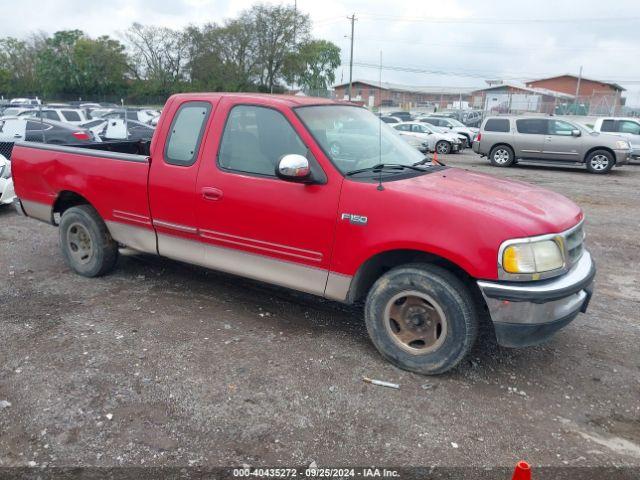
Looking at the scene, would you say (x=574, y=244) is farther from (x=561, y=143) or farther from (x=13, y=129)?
(x=13, y=129)

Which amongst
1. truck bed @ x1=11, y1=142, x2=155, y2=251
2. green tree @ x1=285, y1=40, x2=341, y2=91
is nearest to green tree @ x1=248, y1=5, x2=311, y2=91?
green tree @ x1=285, y1=40, x2=341, y2=91

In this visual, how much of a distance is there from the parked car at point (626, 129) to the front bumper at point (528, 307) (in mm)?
17477

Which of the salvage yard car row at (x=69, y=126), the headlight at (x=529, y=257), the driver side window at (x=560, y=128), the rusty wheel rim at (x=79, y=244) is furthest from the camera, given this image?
the driver side window at (x=560, y=128)

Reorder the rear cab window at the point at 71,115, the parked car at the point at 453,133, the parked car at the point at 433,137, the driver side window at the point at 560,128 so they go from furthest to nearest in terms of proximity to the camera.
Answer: the parked car at the point at 453,133
the parked car at the point at 433,137
the rear cab window at the point at 71,115
the driver side window at the point at 560,128

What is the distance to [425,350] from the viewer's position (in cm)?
371

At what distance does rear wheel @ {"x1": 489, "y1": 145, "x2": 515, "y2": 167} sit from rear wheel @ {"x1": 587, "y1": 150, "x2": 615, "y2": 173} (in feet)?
7.65

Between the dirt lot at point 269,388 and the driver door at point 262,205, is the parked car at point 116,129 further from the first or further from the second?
the driver door at point 262,205

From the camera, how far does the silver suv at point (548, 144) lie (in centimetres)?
1602

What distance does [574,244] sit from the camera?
146 inches

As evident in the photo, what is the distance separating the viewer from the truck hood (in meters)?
3.37

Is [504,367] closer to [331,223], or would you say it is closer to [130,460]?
[331,223]

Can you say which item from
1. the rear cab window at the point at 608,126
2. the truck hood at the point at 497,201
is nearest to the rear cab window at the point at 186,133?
the truck hood at the point at 497,201

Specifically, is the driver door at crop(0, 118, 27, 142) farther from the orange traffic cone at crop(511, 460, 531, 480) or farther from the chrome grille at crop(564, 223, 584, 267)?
the orange traffic cone at crop(511, 460, 531, 480)

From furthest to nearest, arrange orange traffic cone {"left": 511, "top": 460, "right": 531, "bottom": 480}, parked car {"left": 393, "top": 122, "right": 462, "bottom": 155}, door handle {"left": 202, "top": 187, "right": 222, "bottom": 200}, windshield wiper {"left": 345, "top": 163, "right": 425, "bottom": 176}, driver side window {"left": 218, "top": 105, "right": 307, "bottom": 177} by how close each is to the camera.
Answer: parked car {"left": 393, "top": 122, "right": 462, "bottom": 155}
door handle {"left": 202, "top": 187, "right": 222, "bottom": 200}
driver side window {"left": 218, "top": 105, "right": 307, "bottom": 177}
windshield wiper {"left": 345, "top": 163, "right": 425, "bottom": 176}
orange traffic cone {"left": 511, "top": 460, "right": 531, "bottom": 480}
